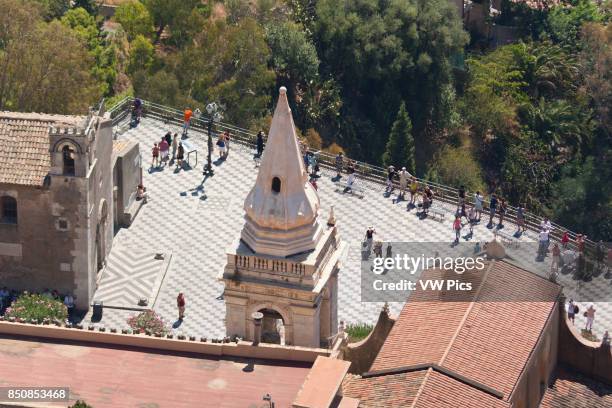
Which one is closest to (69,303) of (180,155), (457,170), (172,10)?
(180,155)

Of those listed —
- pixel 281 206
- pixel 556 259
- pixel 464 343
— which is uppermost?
pixel 281 206

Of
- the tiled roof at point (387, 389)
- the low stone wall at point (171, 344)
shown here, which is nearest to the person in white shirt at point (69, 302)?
the low stone wall at point (171, 344)

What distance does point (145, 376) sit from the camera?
63.9 metres

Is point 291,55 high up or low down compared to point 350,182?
up

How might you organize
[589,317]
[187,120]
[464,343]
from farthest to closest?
[187,120], [589,317], [464,343]

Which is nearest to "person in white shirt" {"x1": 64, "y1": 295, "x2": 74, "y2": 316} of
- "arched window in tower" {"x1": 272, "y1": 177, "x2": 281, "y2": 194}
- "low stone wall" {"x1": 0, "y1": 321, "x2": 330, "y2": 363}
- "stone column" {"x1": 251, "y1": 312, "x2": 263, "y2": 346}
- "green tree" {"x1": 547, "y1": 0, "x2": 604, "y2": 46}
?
"low stone wall" {"x1": 0, "y1": 321, "x2": 330, "y2": 363}

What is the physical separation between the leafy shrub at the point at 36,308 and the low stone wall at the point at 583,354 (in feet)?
66.8

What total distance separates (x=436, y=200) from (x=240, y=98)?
63.7 ft

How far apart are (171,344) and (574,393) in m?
16.8

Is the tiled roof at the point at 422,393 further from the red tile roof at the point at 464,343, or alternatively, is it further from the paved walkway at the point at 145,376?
the paved walkway at the point at 145,376

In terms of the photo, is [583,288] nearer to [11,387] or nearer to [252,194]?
[252,194]

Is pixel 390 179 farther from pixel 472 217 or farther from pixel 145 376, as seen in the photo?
pixel 145 376

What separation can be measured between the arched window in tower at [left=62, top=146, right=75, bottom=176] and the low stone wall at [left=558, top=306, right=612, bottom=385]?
70.1ft

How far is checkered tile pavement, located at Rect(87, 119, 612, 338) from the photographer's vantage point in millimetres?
82125
